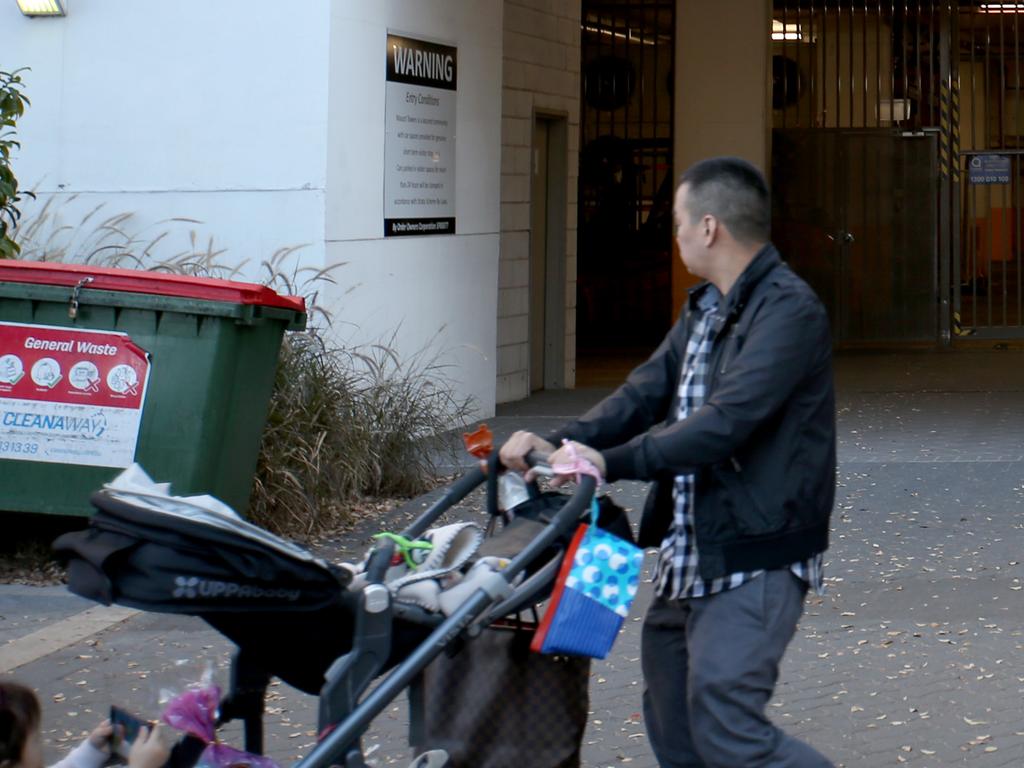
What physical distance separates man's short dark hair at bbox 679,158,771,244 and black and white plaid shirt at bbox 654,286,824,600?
8.8 inches

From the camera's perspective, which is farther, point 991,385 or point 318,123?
point 991,385

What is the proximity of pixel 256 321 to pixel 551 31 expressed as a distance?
7532 millimetres

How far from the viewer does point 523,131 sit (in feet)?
45.1

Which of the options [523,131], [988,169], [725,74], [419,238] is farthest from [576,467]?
[988,169]

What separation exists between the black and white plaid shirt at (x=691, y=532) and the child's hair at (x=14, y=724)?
5.04 feet

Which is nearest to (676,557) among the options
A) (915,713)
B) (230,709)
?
(230,709)

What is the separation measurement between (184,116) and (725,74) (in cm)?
847

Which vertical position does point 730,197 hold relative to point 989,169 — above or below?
below

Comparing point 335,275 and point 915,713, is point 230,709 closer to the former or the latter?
point 915,713

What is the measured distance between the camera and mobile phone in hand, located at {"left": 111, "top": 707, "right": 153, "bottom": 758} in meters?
3.68

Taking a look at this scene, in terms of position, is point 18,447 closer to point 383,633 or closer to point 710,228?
point 383,633

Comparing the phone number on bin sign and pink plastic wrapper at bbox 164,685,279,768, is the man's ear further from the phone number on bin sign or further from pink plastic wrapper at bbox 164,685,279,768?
the phone number on bin sign

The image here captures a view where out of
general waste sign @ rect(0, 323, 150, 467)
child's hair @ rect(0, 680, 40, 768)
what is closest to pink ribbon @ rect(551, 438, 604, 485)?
child's hair @ rect(0, 680, 40, 768)

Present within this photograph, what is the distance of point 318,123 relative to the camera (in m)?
10.3
